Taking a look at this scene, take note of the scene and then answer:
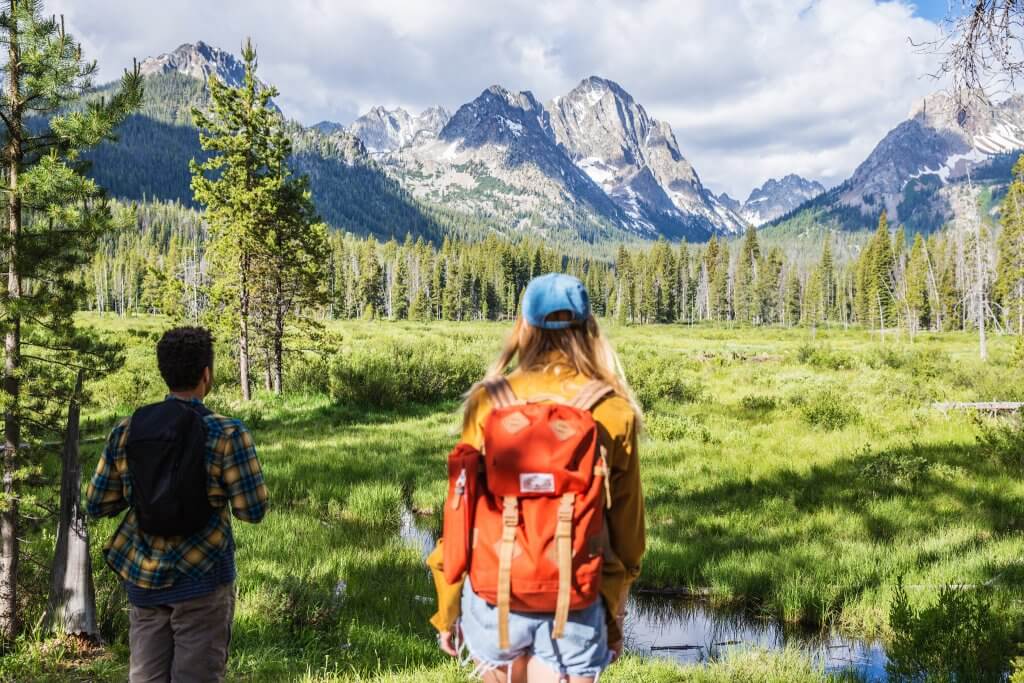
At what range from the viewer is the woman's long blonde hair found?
2.42m

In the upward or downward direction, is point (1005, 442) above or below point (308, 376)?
below

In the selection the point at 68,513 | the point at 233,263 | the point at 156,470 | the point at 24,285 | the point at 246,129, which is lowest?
the point at 68,513

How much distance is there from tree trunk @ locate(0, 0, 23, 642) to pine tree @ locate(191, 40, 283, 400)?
1552cm

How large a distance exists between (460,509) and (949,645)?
4.99 metres

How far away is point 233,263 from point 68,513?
679 inches

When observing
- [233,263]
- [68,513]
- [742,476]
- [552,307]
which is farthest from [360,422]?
[552,307]

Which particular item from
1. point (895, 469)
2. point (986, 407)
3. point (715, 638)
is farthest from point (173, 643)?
point (986, 407)

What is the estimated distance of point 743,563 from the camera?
7.92 m

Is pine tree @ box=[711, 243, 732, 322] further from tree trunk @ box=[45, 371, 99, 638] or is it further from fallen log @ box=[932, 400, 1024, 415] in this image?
tree trunk @ box=[45, 371, 99, 638]

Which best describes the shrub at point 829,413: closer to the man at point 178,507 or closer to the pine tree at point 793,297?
the man at point 178,507

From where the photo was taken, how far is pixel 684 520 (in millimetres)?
9656

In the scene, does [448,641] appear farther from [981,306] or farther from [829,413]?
[981,306]

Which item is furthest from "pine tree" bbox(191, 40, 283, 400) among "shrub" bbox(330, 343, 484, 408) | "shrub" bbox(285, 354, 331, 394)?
"shrub" bbox(330, 343, 484, 408)

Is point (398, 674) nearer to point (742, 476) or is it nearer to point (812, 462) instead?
point (742, 476)
